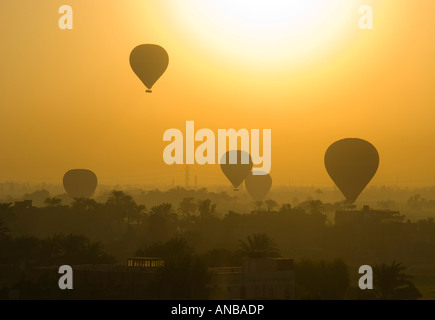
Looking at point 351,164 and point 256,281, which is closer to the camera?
point 256,281

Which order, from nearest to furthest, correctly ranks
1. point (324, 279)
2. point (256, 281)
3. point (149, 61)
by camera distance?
point (256, 281) → point (324, 279) → point (149, 61)

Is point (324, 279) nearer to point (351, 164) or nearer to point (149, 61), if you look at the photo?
point (149, 61)

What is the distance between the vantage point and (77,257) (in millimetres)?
120375

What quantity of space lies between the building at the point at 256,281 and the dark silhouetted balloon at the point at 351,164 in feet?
238

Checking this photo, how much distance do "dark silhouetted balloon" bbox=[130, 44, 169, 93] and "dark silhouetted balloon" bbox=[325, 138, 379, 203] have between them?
42.3 meters

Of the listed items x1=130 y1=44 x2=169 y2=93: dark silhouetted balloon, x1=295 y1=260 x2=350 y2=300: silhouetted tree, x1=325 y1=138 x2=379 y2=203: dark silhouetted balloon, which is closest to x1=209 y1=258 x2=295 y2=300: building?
x1=295 y1=260 x2=350 y2=300: silhouetted tree

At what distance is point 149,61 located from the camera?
14512 cm

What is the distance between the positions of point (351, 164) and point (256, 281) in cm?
8405

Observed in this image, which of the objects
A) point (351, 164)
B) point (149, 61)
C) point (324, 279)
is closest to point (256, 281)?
point (324, 279)

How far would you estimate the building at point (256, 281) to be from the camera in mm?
87188
